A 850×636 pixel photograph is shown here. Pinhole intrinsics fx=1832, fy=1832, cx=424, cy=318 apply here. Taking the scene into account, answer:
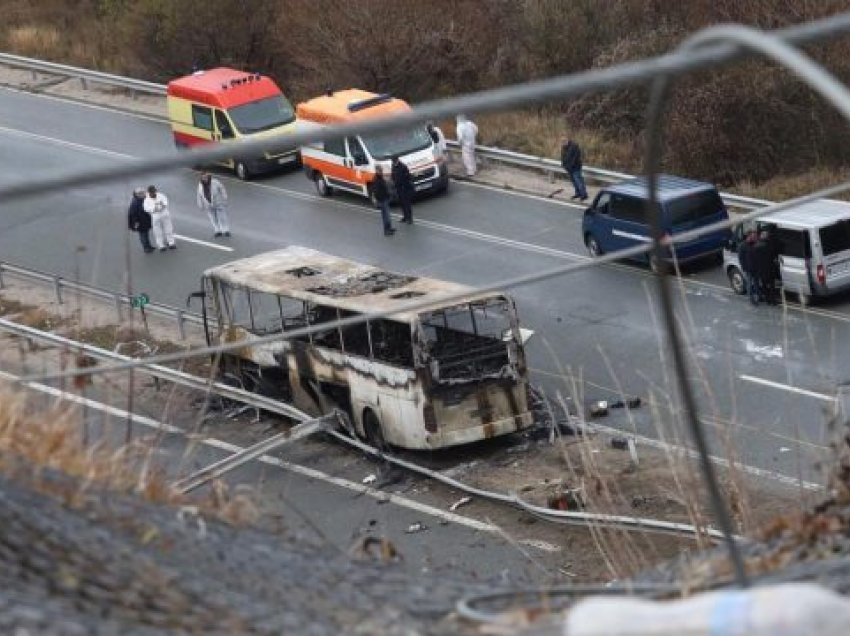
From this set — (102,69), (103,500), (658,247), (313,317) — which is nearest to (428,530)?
(313,317)

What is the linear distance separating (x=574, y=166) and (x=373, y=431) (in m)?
10.3

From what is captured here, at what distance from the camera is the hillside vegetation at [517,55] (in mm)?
33812

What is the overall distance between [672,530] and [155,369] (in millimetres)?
9248

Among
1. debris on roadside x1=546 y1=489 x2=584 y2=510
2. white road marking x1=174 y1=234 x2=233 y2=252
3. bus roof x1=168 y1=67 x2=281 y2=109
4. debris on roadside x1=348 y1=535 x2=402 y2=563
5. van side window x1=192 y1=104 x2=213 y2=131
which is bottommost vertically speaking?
debris on roadside x1=546 y1=489 x2=584 y2=510

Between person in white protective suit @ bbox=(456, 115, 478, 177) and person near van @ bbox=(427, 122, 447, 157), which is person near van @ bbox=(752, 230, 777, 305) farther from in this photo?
person in white protective suit @ bbox=(456, 115, 478, 177)

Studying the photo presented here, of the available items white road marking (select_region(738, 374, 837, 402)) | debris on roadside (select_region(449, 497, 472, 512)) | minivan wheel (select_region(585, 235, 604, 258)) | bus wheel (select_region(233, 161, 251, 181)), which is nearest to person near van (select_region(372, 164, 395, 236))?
minivan wheel (select_region(585, 235, 604, 258))

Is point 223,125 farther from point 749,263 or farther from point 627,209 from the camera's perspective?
point 749,263

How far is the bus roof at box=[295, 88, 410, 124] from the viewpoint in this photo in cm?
3319

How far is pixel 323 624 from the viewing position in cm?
689

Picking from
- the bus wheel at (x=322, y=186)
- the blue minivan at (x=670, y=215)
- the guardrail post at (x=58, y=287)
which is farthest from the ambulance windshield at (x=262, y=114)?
the blue minivan at (x=670, y=215)

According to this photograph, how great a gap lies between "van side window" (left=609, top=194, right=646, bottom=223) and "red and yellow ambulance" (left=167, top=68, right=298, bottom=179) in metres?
8.77

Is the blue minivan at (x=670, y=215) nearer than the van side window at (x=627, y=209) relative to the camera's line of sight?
Yes

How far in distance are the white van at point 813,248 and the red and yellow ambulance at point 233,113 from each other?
12001 millimetres

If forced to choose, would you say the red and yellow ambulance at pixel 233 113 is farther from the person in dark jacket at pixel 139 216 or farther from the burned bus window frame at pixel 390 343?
the burned bus window frame at pixel 390 343
